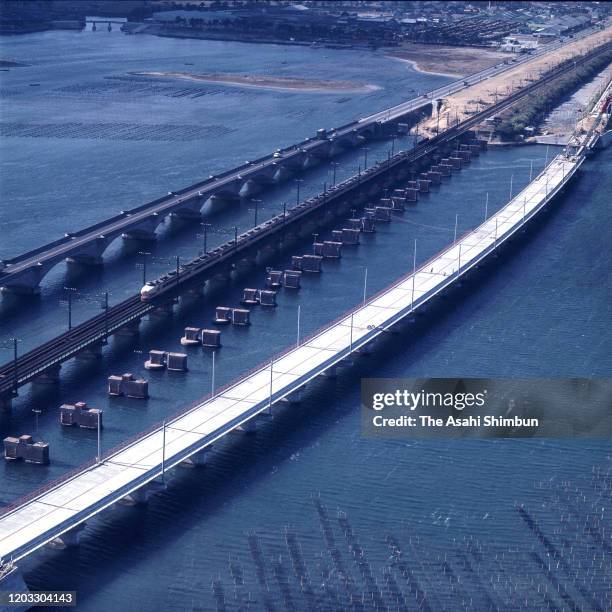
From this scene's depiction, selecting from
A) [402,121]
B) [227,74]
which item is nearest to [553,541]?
[402,121]

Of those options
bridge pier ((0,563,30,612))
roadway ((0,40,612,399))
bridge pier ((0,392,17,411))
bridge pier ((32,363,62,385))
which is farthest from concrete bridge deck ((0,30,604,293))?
bridge pier ((0,563,30,612))

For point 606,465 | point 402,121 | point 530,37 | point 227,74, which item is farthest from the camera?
point 530,37

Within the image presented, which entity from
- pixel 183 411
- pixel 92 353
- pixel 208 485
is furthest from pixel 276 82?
pixel 208 485

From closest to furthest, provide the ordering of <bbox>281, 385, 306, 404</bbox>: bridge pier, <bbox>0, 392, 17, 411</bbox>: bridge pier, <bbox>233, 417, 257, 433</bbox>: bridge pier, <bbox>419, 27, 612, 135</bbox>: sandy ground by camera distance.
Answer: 1. <bbox>233, 417, 257, 433</bbox>: bridge pier
2. <bbox>0, 392, 17, 411</bbox>: bridge pier
3. <bbox>281, 385, 306, 404</bbox>: bridge pier
4. <bbox>419, 27, 612, 135</bbox>: sandy ground

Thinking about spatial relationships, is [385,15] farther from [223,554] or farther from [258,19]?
[223,554]

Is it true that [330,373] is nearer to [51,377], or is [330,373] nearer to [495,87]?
[51,377]

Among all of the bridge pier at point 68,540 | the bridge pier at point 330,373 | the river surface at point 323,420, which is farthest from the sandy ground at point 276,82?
the bridge pier at point 68,540

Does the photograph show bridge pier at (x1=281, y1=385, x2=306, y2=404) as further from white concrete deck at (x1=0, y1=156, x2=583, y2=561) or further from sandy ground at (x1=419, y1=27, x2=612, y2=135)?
sandy ground at (x1=419, y1=27, x2=612, y2=135)
